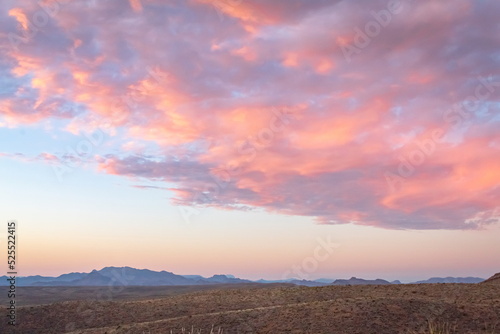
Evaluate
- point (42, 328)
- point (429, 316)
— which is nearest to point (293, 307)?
point (429, 316)

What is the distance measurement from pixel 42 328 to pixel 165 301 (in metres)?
11.6

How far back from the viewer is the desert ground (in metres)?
28.8

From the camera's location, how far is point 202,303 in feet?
143

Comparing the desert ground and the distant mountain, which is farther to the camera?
the distant mountain

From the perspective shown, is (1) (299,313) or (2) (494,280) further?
(2) (494,280)

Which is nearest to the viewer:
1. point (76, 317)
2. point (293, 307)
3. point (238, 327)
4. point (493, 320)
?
point (493, 320)

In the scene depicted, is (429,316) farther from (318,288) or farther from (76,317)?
(76,317)

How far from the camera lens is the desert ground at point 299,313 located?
94.3 ft

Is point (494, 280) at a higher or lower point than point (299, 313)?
higher

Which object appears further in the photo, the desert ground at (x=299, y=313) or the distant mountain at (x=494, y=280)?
the distant mountain at (x=494, y=280)

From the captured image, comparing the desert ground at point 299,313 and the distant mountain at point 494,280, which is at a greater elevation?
the distant mountain at point 494,280

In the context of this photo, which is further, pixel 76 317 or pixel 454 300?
pixel 76 317

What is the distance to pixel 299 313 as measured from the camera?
31641mm

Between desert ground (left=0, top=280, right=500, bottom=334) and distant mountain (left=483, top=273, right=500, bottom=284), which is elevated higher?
distant mountain (left=483, top=273, right=500, bottom=284)
